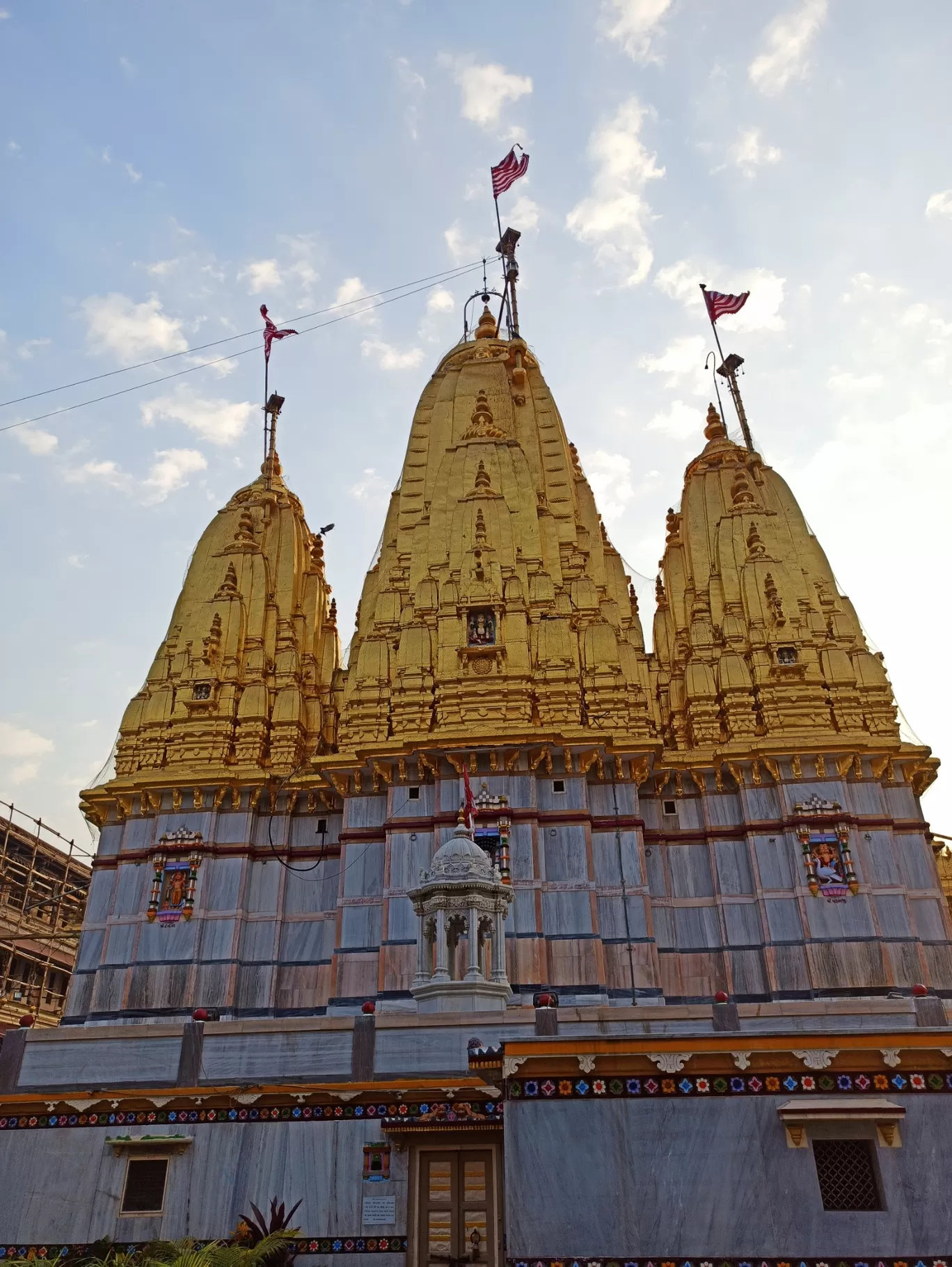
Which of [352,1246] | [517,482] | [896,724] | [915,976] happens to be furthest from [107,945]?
[896,724]

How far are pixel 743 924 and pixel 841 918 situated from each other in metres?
2.52

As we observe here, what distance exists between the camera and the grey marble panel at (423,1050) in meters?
16.4

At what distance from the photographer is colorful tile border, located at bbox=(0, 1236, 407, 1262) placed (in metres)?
14.7

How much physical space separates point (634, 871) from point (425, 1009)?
9.42 meters

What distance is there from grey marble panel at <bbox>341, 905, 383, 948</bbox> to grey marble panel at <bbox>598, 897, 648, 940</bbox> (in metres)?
5.75

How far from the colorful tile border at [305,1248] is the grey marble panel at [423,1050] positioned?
2.35 m

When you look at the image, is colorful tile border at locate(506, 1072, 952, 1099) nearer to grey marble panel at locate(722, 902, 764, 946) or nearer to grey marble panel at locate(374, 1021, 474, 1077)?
grey marble panel at locate(374, 1021, 474, 1077)

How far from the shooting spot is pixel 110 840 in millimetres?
30844

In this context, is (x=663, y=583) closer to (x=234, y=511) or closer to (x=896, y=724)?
(x=896, y=724)

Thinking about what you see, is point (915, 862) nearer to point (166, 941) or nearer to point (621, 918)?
point (621, 918)

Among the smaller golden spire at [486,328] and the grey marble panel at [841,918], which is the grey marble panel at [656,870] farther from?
the smaller golden spire at [486,328]

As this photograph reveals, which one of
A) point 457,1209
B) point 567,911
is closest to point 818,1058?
point 457,1209

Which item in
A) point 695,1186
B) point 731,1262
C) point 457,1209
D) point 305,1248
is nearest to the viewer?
point 731,1262

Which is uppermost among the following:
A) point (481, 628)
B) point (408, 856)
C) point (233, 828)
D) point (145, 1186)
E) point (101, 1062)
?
point (481, 628)
